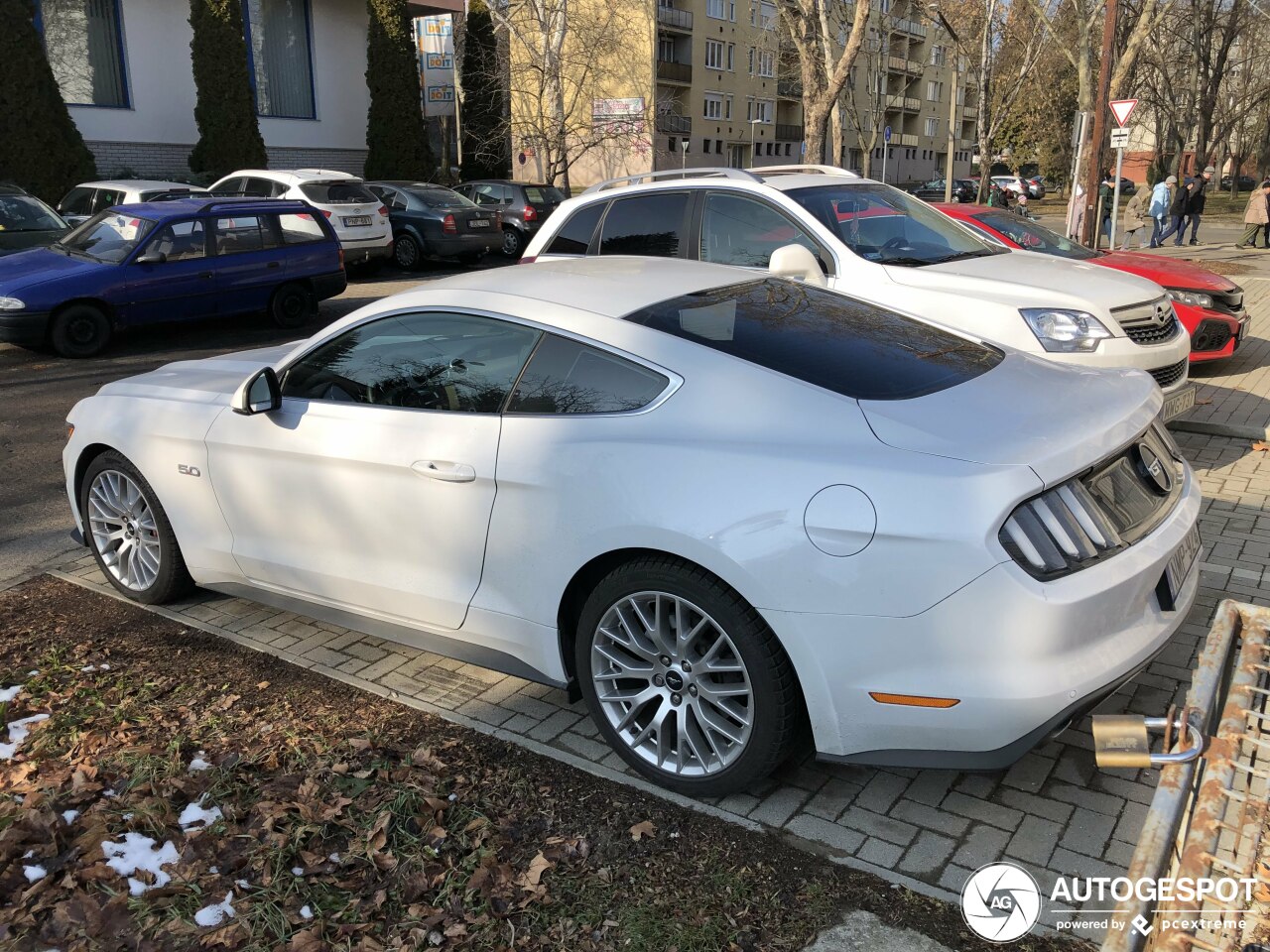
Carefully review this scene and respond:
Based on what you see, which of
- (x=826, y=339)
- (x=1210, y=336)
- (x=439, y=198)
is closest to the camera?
(x=826, y=339)

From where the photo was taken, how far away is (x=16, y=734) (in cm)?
368

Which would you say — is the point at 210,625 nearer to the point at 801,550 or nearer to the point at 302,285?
the point at 801,550

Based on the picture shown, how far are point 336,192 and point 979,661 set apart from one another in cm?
1665

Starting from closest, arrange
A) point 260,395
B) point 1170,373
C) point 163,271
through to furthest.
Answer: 1. point 260,395
2. point 1170,373
3. point 163,271

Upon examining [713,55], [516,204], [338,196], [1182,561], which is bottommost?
[1182,561]

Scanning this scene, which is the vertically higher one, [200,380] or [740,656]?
[200,380]

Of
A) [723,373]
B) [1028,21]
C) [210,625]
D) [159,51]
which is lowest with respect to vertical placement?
[210,625]

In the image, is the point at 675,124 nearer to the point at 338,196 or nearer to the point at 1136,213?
the point at 1136,213

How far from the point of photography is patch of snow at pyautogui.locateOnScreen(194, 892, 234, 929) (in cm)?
273

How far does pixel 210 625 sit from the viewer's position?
185 inches

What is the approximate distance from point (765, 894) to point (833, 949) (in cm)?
26

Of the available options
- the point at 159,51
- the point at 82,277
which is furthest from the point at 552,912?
the point at 159,51

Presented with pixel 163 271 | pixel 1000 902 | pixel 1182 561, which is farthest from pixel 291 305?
pixel 1000 902

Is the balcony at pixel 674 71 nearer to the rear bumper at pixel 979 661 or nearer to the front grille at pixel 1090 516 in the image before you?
the front grille at pixel 1090 516
